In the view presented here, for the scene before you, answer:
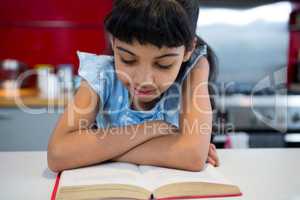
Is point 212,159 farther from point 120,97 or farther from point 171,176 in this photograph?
point 120,97

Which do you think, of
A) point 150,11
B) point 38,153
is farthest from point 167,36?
point 38,153

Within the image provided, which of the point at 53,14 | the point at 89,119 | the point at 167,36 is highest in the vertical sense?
the point at 53,14

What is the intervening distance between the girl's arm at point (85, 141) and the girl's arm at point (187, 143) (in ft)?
0.07

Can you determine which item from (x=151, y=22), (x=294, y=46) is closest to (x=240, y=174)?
(x=151, y=22)

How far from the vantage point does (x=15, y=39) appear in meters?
2.34

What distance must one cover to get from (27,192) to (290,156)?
63 cm

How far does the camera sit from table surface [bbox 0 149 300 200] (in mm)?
560

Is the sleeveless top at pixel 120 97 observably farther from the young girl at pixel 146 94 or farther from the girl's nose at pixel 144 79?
the girl's nose at pixel 144 79

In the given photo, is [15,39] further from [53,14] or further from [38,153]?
[38,153]

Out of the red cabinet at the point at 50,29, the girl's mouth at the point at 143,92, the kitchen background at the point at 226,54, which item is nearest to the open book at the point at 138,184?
the girl's mouth at the point at 143,92

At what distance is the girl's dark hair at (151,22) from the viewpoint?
60cm

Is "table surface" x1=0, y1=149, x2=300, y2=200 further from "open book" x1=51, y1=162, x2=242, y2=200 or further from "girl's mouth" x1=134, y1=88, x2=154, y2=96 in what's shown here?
"girl's mouth" x1=134, y1=88, x2=154, y2=96

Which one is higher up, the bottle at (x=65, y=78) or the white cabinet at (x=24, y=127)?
the bottle at (x=65, y=78)

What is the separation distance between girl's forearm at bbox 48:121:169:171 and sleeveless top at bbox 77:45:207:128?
0.14 m
